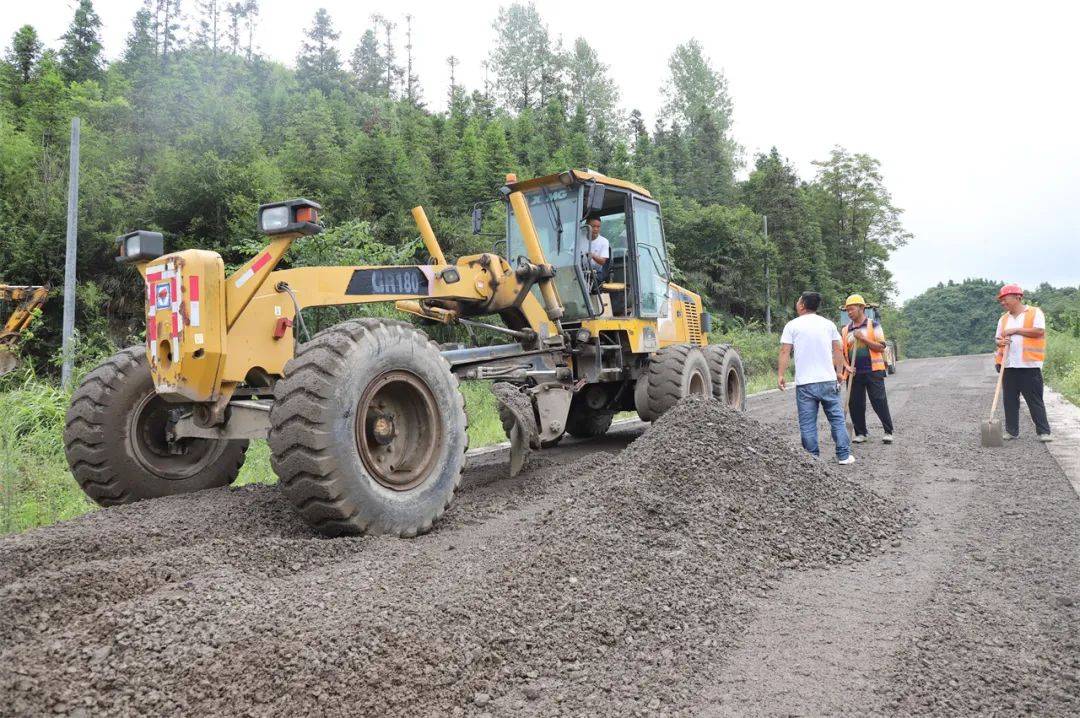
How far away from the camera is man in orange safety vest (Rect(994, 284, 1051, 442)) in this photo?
26.8ft

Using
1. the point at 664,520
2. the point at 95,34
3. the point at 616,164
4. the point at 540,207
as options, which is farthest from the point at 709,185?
the point at 664,520

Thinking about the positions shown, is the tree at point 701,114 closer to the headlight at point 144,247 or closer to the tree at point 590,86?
the tree at point 590,86

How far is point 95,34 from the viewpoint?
35438mm

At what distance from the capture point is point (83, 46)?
34844mm

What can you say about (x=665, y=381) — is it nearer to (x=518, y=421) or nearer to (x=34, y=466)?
(x=518, y=421)

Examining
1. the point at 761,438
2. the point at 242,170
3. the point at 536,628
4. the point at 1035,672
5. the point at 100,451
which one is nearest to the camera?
the point at 1035,672

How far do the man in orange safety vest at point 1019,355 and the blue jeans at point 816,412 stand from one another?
8.14 feet

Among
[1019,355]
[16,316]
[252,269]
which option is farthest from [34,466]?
[1019,355]

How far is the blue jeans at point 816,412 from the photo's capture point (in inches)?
277

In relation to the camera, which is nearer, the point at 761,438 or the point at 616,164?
the point at 761,438

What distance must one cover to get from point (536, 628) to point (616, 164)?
39294mm

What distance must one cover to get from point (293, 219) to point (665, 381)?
436cm

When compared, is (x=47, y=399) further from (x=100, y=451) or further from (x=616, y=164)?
(x=616, y=164)

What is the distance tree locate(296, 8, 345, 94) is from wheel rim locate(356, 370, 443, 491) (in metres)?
49.7
